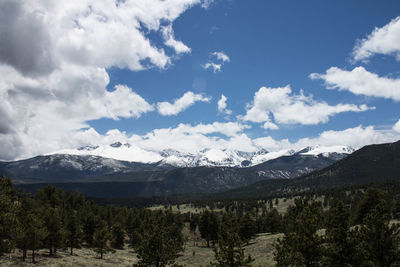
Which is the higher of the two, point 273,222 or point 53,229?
point 53,229

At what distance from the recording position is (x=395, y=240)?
28.9m

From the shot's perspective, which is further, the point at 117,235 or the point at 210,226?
the point at 210,226

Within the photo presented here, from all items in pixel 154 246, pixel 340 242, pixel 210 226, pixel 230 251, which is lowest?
pixel 210 226

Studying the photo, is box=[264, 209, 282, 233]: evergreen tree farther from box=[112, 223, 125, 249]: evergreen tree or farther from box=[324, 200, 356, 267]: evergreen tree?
box=[324, 200, 356, 267]: evergreen tree

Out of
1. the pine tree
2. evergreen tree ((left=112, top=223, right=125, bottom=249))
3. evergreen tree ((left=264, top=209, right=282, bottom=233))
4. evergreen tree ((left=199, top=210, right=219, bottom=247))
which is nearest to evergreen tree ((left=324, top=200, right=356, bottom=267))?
the pine tree

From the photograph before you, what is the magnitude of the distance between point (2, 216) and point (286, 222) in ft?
137

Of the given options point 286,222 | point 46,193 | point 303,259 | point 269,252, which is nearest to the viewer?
point 303,259

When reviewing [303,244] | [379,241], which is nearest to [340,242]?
[379,241]

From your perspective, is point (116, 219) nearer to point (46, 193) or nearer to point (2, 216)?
point (46, 193)

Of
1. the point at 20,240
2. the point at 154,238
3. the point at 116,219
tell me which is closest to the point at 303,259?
the point at 154,238

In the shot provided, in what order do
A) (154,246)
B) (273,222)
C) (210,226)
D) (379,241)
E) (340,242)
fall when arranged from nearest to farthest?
(379,241) < (340,242) < (154,246) < (210,226) < (273,222)

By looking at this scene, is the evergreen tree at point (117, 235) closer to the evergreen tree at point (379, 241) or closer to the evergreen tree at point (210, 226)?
the evergreen tree at point (210, 226)

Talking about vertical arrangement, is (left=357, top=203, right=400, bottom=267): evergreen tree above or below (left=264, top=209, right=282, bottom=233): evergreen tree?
above

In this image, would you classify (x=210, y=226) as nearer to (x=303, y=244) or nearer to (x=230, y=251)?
(x=230, y=251)
